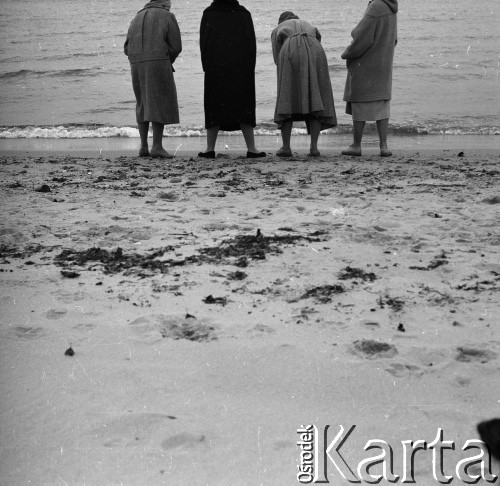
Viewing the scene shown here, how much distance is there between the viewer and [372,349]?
6.55 ft

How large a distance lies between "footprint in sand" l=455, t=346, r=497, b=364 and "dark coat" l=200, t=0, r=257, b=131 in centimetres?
477

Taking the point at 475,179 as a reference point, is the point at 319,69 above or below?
above

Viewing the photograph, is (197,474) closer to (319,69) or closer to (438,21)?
(319,69)

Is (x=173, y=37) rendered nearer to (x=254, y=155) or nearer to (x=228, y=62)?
(x=228, y=62)

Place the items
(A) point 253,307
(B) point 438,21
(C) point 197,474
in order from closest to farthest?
1. (C) point 197,474
2. (A) point 253,307
3. (B) point 438,21

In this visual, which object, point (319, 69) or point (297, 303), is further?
point (319, 69)

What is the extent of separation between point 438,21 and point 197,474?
912 inches

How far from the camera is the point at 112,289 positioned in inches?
98.3

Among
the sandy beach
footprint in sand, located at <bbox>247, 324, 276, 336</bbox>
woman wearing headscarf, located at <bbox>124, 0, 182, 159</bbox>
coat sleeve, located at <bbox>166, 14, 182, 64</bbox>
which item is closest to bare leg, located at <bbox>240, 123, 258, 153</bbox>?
woman wearing headscarf, located at <bbox>124, 0, 182, 159</bbox>

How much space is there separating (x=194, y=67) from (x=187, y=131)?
7.03 meters

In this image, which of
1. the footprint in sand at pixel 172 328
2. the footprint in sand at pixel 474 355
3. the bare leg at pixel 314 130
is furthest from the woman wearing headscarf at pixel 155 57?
the footprint in sand at pixel 474 355

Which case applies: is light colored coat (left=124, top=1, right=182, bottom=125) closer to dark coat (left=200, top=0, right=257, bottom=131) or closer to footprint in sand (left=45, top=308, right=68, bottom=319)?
dark coat (left=200, top=0, right=257, bottom=131)

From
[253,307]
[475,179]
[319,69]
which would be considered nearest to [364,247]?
[253,307]

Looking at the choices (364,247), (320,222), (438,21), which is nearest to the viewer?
(364,247)
